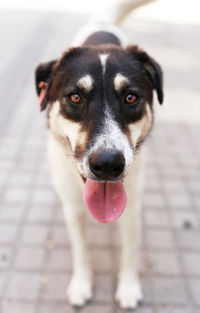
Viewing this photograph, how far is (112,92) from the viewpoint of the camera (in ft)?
7.72

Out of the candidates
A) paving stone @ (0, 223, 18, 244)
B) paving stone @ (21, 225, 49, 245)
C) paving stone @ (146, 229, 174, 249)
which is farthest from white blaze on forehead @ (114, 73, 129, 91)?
paving stone @ (0, 223, 18, 244)

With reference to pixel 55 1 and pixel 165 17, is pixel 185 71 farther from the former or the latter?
pixel 55 1

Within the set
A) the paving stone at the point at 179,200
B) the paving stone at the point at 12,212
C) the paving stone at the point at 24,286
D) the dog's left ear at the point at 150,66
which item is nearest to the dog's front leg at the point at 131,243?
the dog's left ear at the point at 150,66

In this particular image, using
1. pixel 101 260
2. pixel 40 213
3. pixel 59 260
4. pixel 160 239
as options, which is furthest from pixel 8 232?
pixel 160 239

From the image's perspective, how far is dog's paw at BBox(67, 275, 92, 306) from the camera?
2.93 meters

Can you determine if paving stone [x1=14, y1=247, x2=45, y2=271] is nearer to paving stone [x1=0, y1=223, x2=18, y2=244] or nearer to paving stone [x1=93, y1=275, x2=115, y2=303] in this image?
paving stone [x1=0, y1=223, x2=18, y2=244]

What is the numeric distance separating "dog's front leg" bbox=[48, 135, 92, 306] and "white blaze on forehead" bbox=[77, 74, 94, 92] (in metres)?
0.57

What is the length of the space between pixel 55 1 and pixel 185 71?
9.19 m

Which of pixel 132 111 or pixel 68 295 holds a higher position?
pixel 132 111

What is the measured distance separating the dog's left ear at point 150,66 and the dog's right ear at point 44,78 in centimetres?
61

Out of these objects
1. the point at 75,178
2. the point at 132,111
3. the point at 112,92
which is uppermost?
the point at 112,92

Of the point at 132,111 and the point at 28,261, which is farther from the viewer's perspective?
the point at 28,261

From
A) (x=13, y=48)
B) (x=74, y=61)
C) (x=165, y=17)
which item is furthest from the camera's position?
(x=165, y=17)

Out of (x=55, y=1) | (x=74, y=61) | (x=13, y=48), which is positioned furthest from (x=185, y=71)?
(x=55, y=1)
